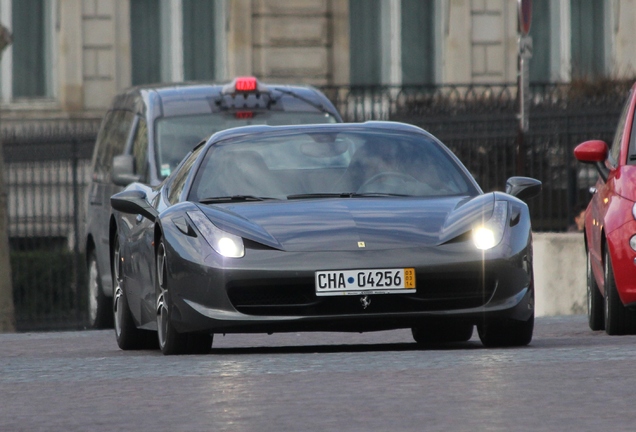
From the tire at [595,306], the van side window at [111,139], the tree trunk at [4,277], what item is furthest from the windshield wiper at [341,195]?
the tree trunk at [4,277]

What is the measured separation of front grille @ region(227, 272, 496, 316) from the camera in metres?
9.09

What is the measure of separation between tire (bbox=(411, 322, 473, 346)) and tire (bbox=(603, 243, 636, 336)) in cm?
89

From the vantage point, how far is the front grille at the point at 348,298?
29.8 feet

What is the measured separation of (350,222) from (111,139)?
6493 mm

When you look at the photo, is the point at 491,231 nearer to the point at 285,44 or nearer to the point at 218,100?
the point at 218,100

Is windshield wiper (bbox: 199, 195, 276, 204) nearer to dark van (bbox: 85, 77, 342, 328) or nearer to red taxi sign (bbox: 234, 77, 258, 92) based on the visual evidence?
dark van (bbox: 85, 77, 342, 328)

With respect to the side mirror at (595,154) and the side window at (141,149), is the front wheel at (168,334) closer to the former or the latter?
the side mirror at (595,154)

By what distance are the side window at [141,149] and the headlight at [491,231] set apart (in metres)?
4.85

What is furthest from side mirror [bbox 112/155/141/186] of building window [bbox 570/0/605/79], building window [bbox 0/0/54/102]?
building window [bbox 570/0/605/79]

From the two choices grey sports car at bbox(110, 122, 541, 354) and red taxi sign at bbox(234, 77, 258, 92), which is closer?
grey sports car at bbox(110, 122, 541, 354)

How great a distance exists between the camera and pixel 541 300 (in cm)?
1656

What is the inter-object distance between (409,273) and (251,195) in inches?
47.7

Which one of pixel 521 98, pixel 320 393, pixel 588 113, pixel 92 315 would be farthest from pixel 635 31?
pixel 320 393

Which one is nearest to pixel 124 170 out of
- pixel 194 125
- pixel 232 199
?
pixel 194 125
